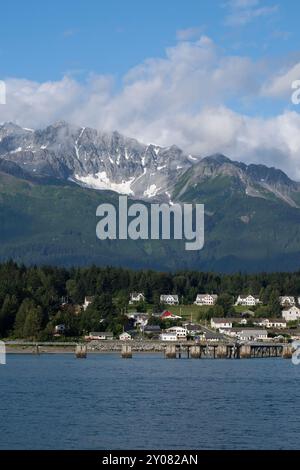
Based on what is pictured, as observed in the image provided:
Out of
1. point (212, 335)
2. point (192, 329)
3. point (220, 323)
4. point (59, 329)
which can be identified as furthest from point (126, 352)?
point (220, 323)

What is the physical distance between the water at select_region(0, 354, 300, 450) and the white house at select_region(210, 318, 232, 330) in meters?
58.5

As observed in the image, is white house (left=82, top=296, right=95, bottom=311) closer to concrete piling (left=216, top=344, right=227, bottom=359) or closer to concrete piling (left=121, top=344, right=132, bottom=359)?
concrete piling (left=216, top=344, right=227, bottom=359)

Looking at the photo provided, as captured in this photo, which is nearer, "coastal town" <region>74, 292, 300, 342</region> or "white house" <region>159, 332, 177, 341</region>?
"white house" <region>159, 332, 177, 341</region>

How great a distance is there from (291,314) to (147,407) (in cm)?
13009

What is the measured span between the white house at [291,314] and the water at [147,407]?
83.2m

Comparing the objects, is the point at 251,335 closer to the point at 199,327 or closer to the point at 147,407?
the point at 199,327

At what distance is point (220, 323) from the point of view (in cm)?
17325

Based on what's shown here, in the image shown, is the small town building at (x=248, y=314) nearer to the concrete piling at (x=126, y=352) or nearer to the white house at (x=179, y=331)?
the white house at (x=179, y=331)

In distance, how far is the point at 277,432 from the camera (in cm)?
5953

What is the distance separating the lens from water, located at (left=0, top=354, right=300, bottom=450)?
56000mm

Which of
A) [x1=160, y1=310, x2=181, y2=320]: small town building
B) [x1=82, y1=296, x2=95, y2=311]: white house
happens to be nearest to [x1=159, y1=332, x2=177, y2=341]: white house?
[x1=160, y1=310, x2=181, y2=320]: small town building

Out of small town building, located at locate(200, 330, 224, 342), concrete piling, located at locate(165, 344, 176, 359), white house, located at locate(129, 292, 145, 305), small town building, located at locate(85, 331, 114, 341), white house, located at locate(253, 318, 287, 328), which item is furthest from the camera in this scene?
white house, located at locate(129, 292, 145, 305)

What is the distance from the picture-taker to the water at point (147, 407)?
56000 mm
